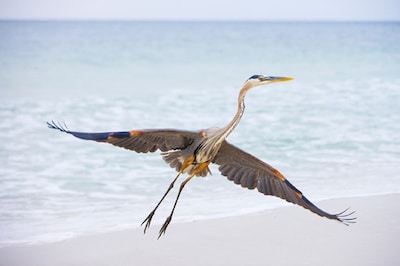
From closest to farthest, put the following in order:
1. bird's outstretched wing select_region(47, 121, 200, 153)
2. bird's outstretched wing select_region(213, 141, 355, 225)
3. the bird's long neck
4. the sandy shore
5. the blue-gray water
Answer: bird's outstretched wing select_region(47, 121, 200, 153), the bird's long neck, bird's outstretched wing select_region(213, 141, 355, 225), the sandy shore, the blue-gray water

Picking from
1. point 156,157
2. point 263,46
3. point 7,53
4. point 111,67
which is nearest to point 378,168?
point 156,157

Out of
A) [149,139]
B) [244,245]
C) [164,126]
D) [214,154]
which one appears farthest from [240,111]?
[164,126]

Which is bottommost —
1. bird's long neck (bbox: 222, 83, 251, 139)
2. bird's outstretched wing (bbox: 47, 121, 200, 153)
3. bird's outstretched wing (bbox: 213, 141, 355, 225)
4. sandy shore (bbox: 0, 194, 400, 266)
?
sandy shore (bbox: 0, 194, 400, 266)

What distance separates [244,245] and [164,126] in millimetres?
5594

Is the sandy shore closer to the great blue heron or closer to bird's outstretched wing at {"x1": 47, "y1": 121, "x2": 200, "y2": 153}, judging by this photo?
the great blue heron

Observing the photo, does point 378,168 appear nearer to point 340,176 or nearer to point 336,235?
point 340,176

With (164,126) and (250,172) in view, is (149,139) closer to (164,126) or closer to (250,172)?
(250,172)

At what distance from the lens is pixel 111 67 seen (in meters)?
20.9

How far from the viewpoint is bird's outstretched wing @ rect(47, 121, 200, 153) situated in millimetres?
4180

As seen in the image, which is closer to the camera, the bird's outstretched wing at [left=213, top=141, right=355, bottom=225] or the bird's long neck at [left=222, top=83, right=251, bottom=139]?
the bird's long neck at [left=222, top=83, right=251, bottom=139]

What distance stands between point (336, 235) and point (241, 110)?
1505 millimetres

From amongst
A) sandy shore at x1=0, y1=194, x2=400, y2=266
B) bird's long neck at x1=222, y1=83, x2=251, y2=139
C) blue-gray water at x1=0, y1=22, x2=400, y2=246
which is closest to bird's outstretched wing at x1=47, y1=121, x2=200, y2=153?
bird's long neck at x1=222, y1=83, x2=251, y2=139

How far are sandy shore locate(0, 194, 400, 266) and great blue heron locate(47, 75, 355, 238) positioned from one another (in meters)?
0.36

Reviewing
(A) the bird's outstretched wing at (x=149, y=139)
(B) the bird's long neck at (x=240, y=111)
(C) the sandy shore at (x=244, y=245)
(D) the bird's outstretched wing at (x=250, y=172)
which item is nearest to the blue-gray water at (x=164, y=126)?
(C) the sandy shore at (x=244, y=245)
